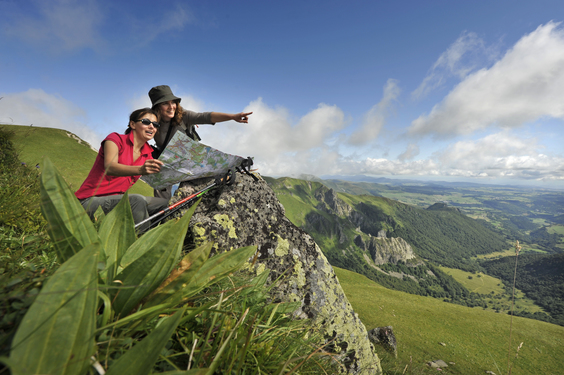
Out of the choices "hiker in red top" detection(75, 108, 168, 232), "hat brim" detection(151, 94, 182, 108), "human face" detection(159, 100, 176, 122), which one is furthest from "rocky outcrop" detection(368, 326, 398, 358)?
"hat brim" detection(151, 94, 182, 108)

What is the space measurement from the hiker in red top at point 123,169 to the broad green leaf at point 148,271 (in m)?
2.15

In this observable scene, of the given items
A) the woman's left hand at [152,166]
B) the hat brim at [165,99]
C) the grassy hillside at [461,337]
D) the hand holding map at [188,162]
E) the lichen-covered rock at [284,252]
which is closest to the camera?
the woman's left hand at [152,166]

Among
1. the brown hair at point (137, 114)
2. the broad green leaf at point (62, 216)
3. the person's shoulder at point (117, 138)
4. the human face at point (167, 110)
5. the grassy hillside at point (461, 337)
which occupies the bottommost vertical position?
the grassy hillside at point (461, 337)

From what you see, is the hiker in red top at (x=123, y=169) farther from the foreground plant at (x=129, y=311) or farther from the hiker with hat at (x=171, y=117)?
the foreground plant at (x=129, y=311)

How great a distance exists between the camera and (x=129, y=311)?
1332 millimetres

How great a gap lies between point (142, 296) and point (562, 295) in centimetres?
27436

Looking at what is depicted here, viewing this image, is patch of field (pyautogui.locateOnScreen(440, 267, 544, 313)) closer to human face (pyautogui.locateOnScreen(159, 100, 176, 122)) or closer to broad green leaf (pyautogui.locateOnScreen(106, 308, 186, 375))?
human face (pyautogui.locateOnScreen(159, 100, 176, 122))

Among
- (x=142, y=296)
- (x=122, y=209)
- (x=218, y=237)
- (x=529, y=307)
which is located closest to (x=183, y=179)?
(x=218, y=237)

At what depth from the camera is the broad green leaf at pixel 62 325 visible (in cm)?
79

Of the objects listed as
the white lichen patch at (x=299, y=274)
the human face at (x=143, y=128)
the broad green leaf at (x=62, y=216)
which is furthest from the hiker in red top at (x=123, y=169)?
the white lichen patch at (x=299, y=274)

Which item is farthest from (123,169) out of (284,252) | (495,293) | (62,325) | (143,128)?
(495,293)

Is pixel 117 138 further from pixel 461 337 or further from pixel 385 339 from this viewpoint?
pixel 461 337

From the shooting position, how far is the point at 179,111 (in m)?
5.04

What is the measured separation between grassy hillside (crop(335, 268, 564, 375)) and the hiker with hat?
25.0m
